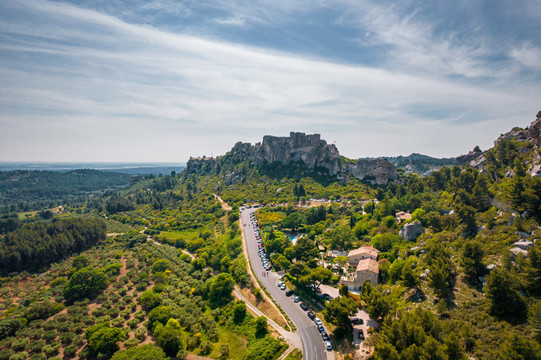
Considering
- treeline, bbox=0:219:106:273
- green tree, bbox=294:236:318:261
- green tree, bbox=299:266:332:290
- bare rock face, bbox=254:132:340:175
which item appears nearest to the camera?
green tree, bbox=299:266:332:290

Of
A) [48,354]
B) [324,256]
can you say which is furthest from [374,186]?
[48,354]

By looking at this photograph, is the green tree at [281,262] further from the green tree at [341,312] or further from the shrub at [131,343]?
the shrub at [131,343]

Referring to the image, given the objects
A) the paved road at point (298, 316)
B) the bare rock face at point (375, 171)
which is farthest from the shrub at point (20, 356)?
the bare rock face at point (375, 171)

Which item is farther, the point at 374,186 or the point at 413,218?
the point at 374,186

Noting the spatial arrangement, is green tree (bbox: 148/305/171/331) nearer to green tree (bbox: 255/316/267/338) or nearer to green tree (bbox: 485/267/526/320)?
green tree (bbox: 255/316/267/338)

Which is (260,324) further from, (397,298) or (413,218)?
(413,218)

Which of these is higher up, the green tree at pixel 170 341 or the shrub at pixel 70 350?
the green tree at pixel 170 341

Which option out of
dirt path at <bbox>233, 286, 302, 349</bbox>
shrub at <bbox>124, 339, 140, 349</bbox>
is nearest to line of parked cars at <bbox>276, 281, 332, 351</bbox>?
dirt path at <bbox>233, 286, 302, 349</bbox>
